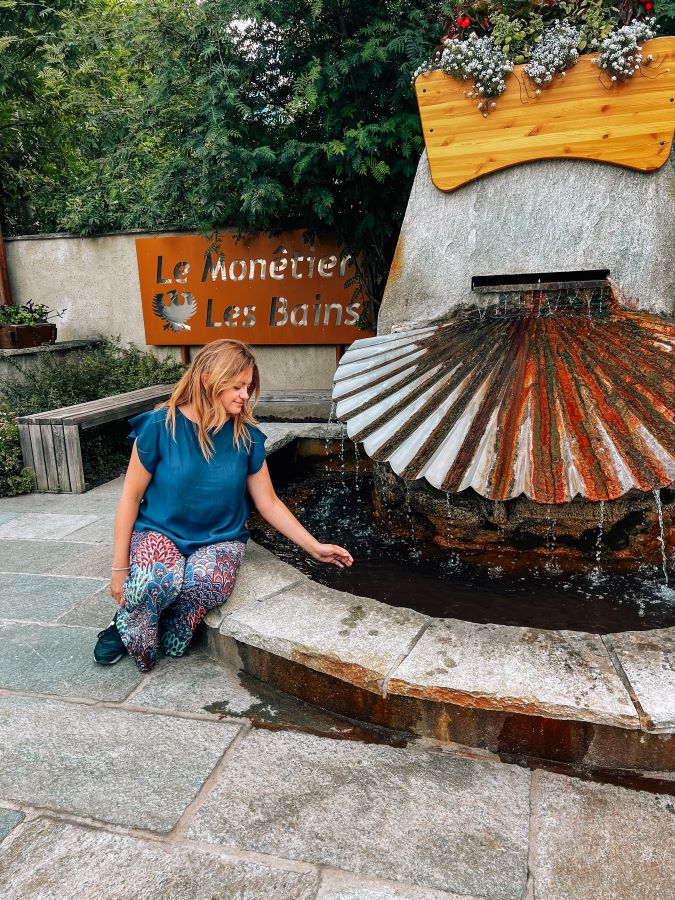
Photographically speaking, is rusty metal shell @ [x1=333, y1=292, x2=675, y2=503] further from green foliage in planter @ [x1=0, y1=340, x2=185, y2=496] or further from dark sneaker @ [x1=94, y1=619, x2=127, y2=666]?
green foliage in planter @ [x1=0, y1=340, x2=185, y2=496]

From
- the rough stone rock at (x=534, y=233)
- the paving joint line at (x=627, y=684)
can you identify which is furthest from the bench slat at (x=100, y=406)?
the paving joint line at (x=627, y=684)

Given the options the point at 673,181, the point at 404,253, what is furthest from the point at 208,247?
the point at 673,181

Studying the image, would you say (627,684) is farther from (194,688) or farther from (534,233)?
(534,233)

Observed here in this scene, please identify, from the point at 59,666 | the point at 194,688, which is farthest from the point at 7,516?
the point at 194,688

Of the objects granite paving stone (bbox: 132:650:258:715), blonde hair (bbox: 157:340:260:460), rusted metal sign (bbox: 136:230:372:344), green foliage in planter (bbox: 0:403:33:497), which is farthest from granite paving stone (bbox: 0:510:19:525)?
rusted metal sign (bbox: 136:230:372:344)

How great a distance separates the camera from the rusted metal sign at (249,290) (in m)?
6.66

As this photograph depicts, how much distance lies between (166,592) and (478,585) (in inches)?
57.5

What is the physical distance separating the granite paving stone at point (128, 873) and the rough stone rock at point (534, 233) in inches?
121

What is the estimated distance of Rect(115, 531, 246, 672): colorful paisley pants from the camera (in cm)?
225

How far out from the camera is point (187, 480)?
Result: 2.39 metres

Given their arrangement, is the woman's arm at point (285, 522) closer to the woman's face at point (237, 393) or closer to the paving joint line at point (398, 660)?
the woman's face at point (237, 393)

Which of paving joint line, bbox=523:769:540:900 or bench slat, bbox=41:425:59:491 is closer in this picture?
paving joint line, bbox=523:769:540:900

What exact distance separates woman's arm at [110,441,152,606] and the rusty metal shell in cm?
104

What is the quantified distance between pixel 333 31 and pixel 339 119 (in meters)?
0.73
